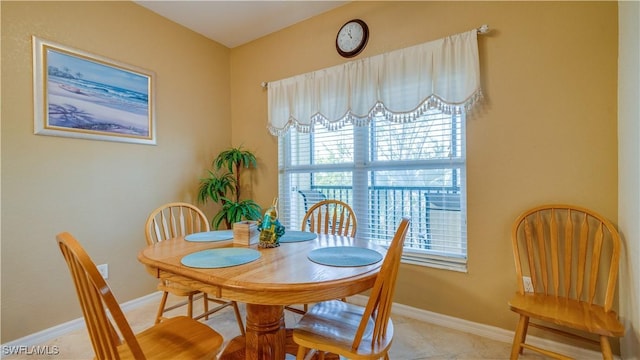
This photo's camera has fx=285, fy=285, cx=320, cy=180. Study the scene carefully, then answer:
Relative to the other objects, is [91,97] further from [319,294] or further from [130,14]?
[319,294]

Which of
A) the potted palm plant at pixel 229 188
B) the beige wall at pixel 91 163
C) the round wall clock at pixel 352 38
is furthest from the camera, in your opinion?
the potted palm plant at pixel 229 188

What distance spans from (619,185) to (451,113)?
0.98m

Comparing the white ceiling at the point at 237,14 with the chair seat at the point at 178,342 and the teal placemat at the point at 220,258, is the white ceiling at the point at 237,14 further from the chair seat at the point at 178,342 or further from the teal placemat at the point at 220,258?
the chair seat at the point at 178,342

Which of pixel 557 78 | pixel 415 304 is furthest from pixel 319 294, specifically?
pixel 557 78

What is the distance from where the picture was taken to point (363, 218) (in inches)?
98.3

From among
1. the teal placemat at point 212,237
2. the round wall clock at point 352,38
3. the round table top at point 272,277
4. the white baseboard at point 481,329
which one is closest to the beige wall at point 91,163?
the teal placemat at point 212,237

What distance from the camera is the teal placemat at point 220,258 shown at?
122 cm

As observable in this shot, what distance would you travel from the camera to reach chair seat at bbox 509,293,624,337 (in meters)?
1.28

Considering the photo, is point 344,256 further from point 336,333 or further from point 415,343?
point 415,343

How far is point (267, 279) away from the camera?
106 cm

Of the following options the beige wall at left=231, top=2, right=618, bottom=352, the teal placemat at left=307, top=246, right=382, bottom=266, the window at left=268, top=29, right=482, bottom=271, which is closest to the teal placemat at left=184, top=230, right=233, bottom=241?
the teal placemat at left=307, top=246, right=382, bottom=266

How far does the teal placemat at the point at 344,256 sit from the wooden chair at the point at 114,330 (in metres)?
0.54

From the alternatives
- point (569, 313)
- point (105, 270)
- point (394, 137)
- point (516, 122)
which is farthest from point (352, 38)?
point (105, 270)

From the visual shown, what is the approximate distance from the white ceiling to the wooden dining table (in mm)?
2091
